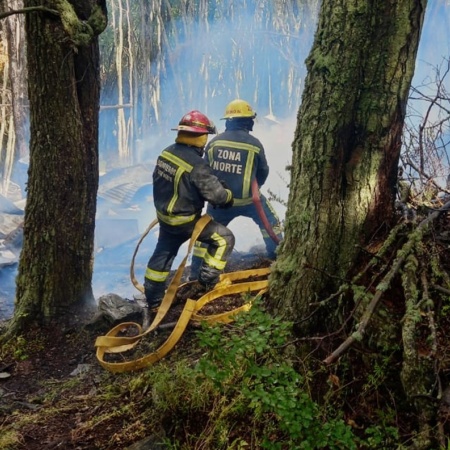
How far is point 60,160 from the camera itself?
412cm

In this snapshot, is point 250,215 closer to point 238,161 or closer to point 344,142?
point 238,161

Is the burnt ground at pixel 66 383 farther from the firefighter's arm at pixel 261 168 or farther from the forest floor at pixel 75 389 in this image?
the firefighter's arm at pixel 261 168

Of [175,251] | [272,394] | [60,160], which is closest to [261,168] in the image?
[175,251]

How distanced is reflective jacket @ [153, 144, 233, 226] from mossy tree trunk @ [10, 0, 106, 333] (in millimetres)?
723

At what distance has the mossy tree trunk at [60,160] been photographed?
3885 millimetres

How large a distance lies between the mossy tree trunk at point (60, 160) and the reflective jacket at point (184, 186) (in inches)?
28.5

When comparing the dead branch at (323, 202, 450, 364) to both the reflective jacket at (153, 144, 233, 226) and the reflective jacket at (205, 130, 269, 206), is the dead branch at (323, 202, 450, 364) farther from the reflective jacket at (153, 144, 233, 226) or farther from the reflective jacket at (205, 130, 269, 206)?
the reflective jacket at (205, 130, 269, 206)

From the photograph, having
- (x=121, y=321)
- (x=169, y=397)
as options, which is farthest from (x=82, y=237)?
(x=169, y=397)

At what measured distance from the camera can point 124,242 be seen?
38.0ft

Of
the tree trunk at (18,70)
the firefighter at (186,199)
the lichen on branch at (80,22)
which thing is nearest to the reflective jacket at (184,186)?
the firefighter at (186,199)

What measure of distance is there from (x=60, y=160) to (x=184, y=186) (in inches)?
44.2

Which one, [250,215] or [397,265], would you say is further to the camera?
[250,215]

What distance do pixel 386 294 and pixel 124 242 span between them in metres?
9.87

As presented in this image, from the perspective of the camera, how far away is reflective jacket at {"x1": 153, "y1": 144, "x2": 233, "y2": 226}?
400 centimetres
